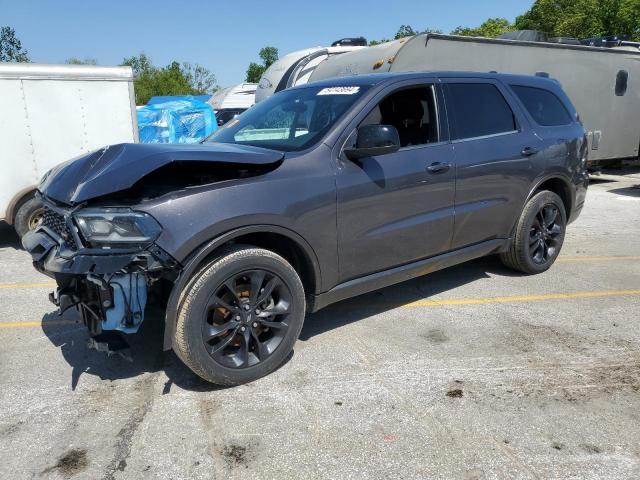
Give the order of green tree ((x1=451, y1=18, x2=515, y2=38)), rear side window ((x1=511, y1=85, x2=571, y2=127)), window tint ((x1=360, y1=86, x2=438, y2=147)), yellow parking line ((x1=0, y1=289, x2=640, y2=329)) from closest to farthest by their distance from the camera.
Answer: window tint ((x1=360, y1=86, x2=438, y2=147)), yellow parking line ((x1=0, y1=289, x2=640, y2=329)), rear side window ((x1=511, y1=85, x2=571, y2=127)), green tree ((x1=451, y1=18, x2=515, y2=38))

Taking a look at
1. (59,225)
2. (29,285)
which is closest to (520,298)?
(59,225)

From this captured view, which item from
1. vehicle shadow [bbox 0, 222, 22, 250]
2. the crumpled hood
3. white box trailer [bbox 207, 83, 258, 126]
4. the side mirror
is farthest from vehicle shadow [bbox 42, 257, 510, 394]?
white box trailer [bbox 207, 83, 258, 126]

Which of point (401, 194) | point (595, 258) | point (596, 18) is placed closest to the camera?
point (401, 194)

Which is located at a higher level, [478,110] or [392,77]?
[392,77]

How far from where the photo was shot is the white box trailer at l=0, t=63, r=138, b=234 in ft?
22.7

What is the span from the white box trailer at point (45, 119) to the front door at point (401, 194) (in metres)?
5.00

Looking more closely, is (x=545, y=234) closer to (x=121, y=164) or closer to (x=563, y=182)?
(x=563, y=182)

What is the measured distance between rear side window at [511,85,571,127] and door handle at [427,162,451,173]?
1.47m

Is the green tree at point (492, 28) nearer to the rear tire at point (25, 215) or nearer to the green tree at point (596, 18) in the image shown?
the green tree at point (596, 18)

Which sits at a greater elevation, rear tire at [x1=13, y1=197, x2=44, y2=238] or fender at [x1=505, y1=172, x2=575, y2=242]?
fender at [x1=505, y1=172, x2=575, y2=242]

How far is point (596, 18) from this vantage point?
1362 inches

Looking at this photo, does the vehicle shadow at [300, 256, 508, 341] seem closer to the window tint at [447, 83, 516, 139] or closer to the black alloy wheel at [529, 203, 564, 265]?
the black alloy wheel at [529, 203, 564, 265]

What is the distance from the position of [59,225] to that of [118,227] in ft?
2.00

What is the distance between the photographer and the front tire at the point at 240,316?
304cm
